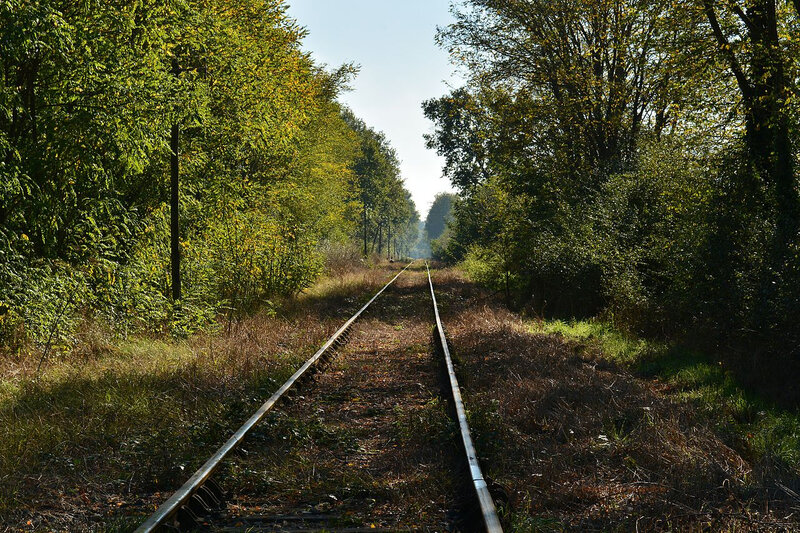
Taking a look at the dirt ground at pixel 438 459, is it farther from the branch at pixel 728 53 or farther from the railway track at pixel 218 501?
the branch at pixel 728 53

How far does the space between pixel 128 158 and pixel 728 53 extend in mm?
9606

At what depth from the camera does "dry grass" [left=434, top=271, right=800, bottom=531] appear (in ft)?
12.1

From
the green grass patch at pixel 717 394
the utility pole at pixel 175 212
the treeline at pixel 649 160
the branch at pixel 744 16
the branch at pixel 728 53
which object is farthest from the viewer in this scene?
the utility pole at pixel 175 212

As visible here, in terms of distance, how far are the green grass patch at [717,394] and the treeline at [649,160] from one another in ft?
1.76

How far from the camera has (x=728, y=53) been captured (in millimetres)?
9945

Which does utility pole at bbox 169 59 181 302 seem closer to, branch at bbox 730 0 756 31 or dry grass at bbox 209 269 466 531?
dry grass at bbox 209 269 466 531

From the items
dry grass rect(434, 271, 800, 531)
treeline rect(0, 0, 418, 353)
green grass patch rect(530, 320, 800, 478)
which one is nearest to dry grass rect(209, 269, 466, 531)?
dry grass rect(434, 271, 800, 531)

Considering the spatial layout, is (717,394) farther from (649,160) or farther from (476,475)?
(649,160)

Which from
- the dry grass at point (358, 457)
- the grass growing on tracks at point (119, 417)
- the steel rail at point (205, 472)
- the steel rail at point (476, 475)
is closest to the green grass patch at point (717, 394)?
the steel rail at point (476, 475)

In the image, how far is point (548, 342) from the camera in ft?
33.6

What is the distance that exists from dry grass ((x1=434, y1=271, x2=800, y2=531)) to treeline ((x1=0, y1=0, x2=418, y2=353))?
216 inches

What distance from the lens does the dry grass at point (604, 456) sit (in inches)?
→ 145

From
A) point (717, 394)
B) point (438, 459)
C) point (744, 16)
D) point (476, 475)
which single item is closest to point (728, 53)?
point (744, 16)

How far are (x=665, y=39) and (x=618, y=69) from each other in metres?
8.42
